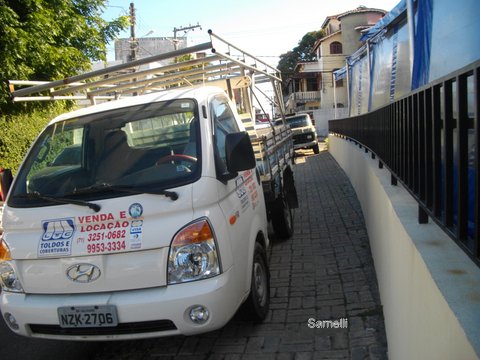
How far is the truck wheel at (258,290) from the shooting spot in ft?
12.2

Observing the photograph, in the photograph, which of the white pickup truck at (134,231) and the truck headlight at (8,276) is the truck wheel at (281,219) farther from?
the truck headlight at (8,276)

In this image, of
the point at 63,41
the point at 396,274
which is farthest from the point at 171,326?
the point at 63,41

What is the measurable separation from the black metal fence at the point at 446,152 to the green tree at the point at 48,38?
25.3 ft

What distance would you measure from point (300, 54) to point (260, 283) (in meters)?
71.5

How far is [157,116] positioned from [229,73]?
112 inches

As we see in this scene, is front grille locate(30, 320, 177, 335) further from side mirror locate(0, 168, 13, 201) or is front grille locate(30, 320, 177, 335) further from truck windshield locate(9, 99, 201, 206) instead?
side mirror locate(0, 168, 13, 201)

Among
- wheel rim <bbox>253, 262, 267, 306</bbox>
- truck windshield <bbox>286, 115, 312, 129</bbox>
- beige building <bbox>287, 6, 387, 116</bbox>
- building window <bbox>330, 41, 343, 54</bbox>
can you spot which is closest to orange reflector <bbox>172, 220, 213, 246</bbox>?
wheel rim <bbox>253, 262, 267, 306</bbox>

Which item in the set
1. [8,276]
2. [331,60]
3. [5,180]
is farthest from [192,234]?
[331,60]

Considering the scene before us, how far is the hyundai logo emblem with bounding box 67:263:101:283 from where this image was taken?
10.0ft

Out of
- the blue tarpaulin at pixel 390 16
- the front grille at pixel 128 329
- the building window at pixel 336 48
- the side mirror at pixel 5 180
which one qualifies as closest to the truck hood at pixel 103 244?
the front grille at pixel 128 329

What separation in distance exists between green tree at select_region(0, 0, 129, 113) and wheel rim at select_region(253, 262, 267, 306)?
6.96 m

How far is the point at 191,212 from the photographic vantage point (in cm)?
307

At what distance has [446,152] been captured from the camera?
2.02 m

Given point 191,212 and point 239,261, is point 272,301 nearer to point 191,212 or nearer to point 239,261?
point 239,261
